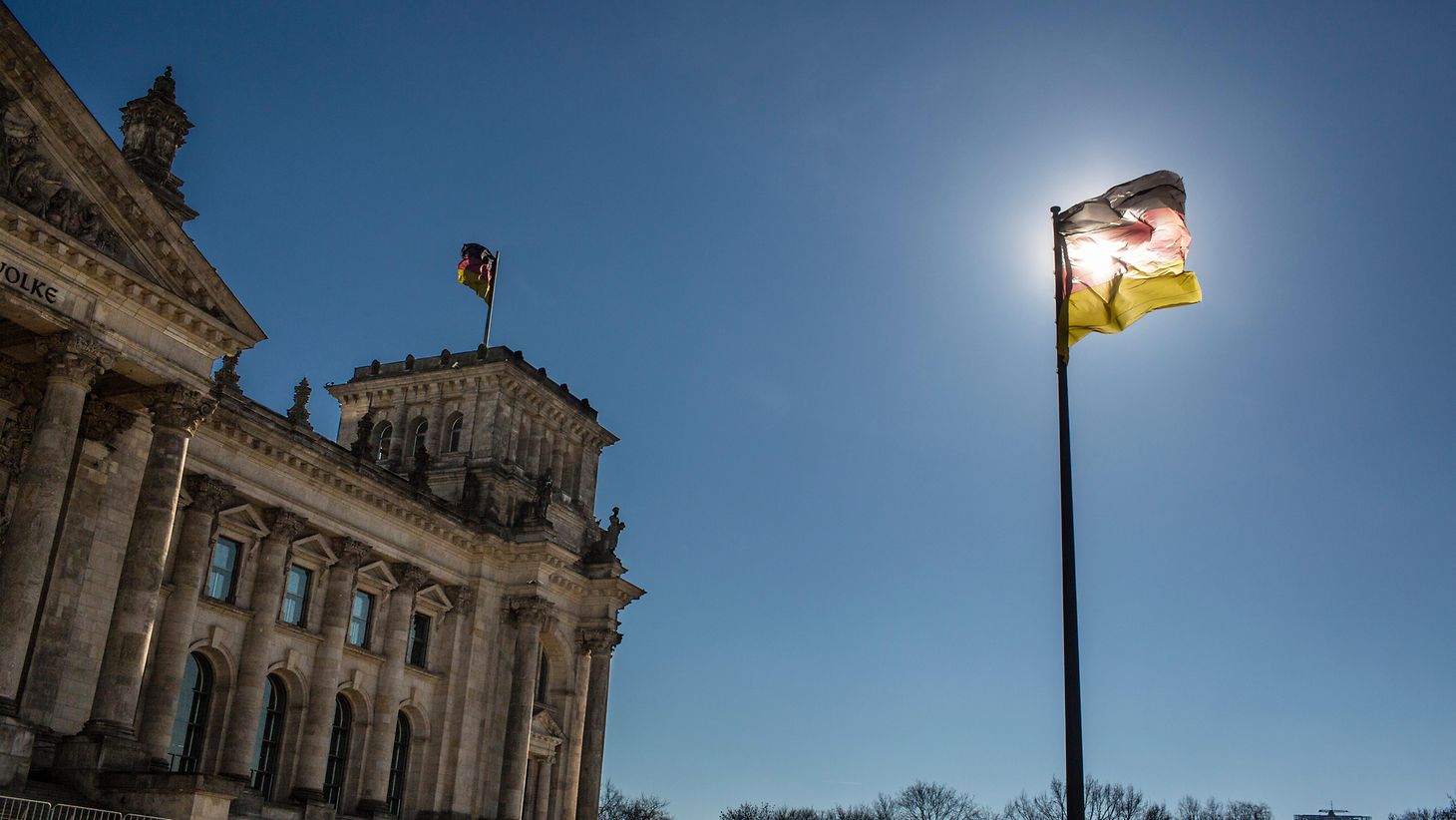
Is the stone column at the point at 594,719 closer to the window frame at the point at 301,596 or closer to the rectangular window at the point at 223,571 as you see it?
the window frame at the point at 301,596

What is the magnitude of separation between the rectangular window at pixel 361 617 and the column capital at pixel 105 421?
43.8 ft

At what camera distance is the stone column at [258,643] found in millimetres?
36312

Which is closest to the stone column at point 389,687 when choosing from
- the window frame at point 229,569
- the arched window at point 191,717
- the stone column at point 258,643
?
the stone column at point 258,643

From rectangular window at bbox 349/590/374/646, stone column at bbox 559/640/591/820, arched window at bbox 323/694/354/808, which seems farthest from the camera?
stone column at bbox 559/640/591/820

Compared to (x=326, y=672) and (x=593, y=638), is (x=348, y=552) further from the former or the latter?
(x=593, y=638)

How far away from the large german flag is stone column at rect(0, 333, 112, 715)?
20720 mm

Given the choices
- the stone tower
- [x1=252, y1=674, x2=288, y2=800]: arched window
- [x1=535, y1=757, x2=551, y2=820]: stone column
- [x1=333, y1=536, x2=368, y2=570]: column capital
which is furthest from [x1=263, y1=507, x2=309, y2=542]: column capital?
[x1=535, y1=757, x2=551, y2=820]: stone column

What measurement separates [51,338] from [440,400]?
24.4m

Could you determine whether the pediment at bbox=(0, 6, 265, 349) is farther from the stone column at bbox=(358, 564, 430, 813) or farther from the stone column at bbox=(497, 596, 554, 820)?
the stone column at bbox=(497, 596, 554, 820)

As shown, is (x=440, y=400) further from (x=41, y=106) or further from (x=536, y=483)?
(x=41, y=106)

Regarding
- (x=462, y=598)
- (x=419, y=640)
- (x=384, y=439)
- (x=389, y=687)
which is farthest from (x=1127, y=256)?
(x=384, y=439)

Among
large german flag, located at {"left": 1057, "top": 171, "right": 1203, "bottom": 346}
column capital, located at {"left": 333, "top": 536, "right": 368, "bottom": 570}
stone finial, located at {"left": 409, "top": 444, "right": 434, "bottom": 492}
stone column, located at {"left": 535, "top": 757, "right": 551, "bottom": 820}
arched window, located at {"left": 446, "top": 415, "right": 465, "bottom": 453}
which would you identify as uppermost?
arched window, located at {"left": 446, "top": 415, "right": 465, "bottom": 453}

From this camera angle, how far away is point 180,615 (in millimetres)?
34188

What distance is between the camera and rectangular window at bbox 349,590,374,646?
4241 cm
